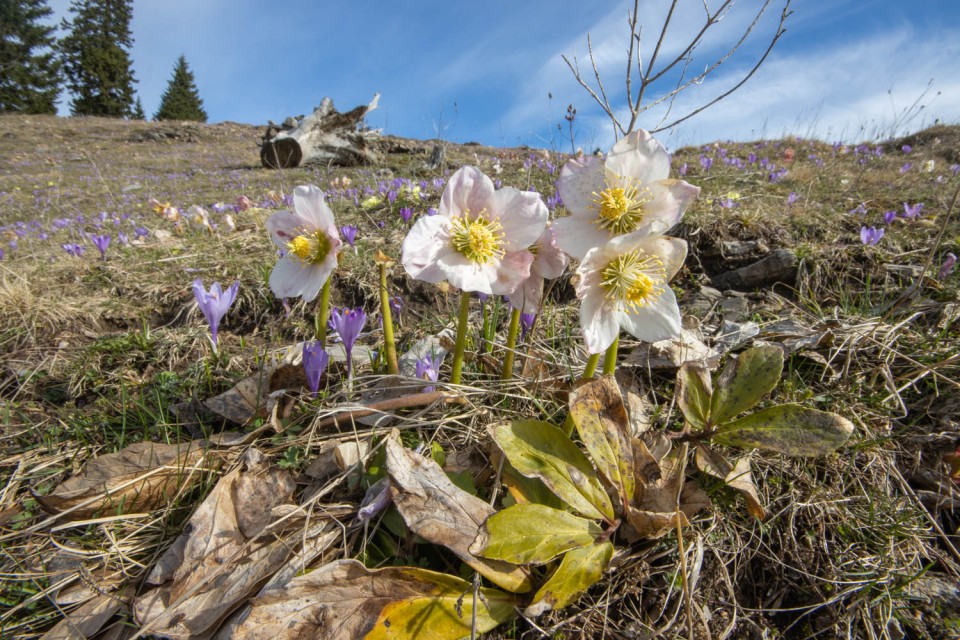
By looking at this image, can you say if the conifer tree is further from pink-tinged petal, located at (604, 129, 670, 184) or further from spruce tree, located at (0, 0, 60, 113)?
pink-tinged petal, located at (604, 129, 670, 184)

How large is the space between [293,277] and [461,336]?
0.70 metres

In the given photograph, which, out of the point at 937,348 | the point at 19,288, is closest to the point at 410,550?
the point at 937,348

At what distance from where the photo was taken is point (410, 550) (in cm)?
134

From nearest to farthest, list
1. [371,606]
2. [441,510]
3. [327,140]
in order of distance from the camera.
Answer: [371,606] < [441,510] < [327,140]

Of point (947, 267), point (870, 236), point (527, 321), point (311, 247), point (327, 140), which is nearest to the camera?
point (311, 247)

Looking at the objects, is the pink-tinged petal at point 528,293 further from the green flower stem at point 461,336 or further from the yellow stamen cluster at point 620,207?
the yellow stamen cluster at point 620,207

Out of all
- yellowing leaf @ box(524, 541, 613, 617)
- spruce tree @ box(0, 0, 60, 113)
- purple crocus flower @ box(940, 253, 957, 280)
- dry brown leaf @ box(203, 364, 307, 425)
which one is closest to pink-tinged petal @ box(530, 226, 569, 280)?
yellowing leaf @ box(524, 541, 613, 617)

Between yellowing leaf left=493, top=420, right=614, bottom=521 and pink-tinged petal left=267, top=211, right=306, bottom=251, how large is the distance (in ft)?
3.60

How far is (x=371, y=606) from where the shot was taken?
44.6 inches

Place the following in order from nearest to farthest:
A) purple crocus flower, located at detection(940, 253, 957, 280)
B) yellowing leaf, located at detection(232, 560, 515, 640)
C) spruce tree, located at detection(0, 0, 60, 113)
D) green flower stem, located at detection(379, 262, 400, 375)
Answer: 1. yellowing leaf, located at detection(232, 560, 515, 640)
2. green flower stem, located at detection(379, 262, 400, 375)
3. purple crocus flower, located at detection(940, 253, 957, 280)
4. spruce tree, located at detection(0, 0, 60, 113)

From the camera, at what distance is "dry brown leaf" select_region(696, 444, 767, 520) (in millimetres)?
1347

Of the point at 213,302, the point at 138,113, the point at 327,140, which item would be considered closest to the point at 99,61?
the point at 138,113

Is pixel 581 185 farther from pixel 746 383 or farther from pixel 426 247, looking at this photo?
pixel 746 383

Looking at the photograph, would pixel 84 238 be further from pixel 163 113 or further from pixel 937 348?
pixel 163 113
